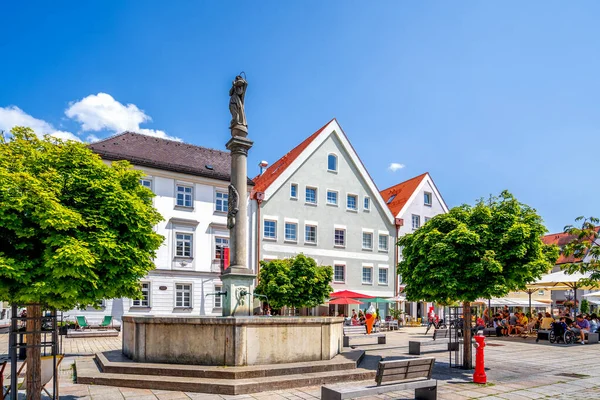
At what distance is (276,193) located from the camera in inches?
1312

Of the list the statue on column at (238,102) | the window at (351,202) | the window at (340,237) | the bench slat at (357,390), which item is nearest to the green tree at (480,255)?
the bench slat at (357,390)

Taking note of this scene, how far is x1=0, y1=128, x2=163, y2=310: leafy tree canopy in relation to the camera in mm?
7441

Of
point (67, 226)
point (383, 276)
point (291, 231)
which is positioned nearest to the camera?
point (67, 226)

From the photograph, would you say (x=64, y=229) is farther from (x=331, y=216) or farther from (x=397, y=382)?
(x=331, y=216)

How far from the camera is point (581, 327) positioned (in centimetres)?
2258

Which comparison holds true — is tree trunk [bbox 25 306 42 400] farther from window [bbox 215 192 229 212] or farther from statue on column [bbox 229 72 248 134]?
window [bbox 215 192 229 212]

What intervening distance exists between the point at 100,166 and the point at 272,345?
18.8 ft

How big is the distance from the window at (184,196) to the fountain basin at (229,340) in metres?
18.2

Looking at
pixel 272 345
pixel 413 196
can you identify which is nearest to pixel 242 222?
pixel 272 345

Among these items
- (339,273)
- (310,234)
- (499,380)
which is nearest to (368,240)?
(339,273)

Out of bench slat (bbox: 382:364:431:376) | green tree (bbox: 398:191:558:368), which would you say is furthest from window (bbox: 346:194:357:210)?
bench slat (bbox: 382:364:431:376)

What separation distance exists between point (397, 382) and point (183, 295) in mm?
22482

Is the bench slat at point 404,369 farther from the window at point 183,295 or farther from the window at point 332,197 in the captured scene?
the window at point 332,197

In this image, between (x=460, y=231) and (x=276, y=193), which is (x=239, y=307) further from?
(x=276, y=193)
